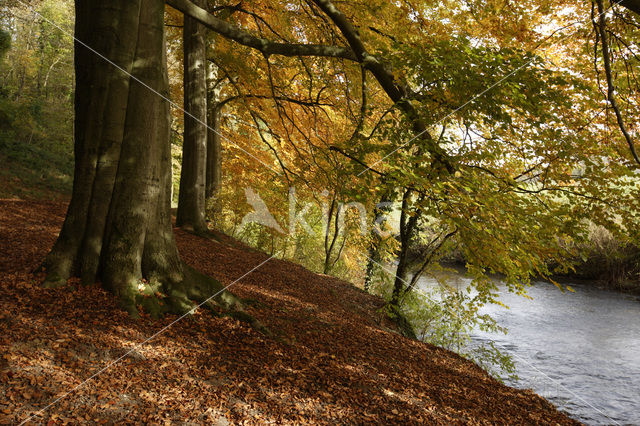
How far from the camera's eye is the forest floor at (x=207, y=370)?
2.65 metres

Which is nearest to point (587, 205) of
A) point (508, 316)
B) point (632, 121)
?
point (632, 121)

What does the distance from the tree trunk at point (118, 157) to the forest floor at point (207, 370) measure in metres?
0.28

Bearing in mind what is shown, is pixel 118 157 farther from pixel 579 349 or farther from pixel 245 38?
pixel 579 349

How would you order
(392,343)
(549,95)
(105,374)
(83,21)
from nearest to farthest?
(105,374) < (83,21) < (549,95) < (392,343)

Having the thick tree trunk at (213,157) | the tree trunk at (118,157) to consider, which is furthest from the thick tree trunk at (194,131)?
the tree trunk at (118,157)

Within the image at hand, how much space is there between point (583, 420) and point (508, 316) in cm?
658

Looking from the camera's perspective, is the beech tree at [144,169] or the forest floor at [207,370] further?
the beech tree at [144,169]

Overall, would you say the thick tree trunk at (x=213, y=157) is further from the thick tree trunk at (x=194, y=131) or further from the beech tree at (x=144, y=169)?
the beech tree at (x=144, y=169)

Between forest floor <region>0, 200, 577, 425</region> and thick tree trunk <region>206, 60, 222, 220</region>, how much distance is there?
5.00 meters

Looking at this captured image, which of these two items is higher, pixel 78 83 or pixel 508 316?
pixel 78 83

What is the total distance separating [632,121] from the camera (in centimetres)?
666

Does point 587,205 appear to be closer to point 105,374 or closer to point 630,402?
point 630,402

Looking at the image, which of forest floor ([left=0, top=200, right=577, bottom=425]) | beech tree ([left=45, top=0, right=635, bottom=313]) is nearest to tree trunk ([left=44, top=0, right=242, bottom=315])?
beech tree ([left=45, top=0, right=635, bottom=313])

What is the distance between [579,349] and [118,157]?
11.8 metres
